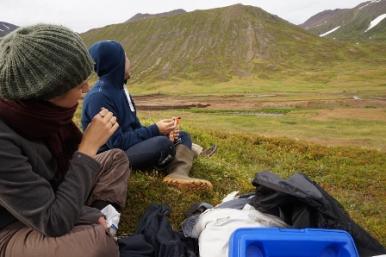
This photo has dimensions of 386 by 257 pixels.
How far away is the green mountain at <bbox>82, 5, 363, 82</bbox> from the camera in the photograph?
11456cm

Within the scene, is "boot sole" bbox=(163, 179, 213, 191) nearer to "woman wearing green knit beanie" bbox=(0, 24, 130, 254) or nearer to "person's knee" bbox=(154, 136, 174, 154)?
"person's knee" bbox=(154, 136, 174, 154)

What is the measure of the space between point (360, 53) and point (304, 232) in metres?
135

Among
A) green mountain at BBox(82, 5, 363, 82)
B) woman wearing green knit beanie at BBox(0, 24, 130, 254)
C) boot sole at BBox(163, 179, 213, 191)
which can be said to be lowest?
green mountain at BBox(82, 5, 363, 82)

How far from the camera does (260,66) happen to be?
370ft

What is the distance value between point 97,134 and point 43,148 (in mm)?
447

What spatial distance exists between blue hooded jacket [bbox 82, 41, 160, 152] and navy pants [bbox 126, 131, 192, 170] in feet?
0.40

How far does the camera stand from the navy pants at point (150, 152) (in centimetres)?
658

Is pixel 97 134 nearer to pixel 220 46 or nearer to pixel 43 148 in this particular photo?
pixel 43 148

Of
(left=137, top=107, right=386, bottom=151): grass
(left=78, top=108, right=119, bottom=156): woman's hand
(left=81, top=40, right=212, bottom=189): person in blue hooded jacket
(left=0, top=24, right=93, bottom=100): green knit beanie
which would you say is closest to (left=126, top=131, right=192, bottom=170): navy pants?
(left=81, top=40, right=212, bottom=189): person in blue hooded jacket

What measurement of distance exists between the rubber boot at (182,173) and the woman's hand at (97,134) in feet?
9.67

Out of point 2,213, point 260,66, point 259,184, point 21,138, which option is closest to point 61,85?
point 21,138

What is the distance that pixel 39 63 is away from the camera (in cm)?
336

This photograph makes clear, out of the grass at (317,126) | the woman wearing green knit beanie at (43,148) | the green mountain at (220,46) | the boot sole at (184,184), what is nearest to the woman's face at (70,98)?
the woman wearing green knit beanie at (43,148)

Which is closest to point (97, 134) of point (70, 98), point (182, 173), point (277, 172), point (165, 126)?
point (70, 98)
